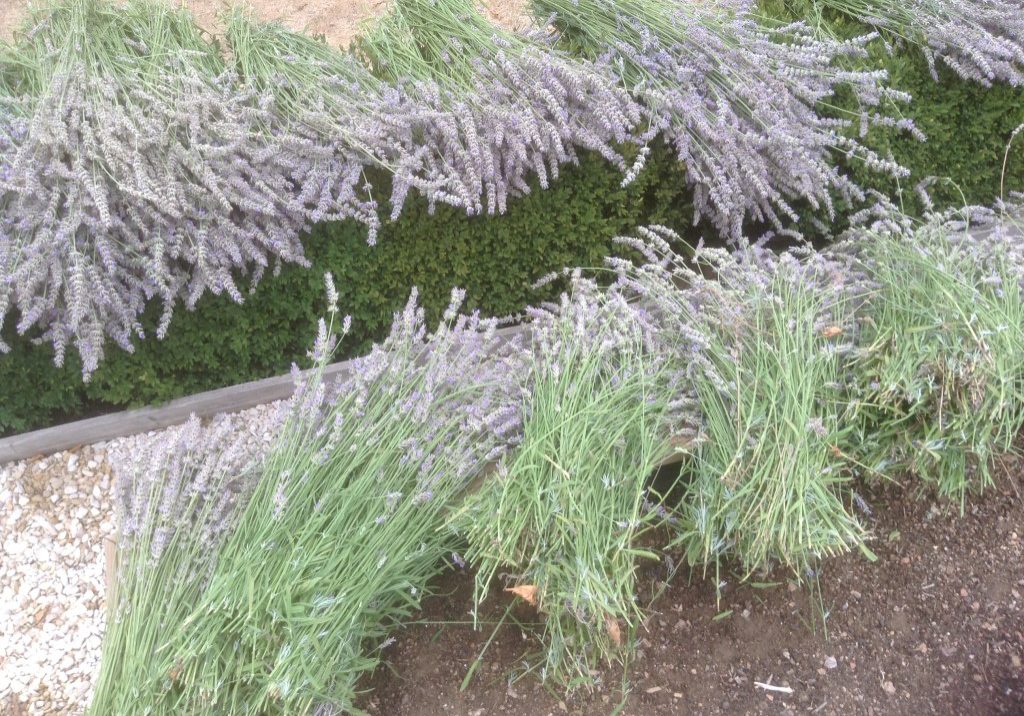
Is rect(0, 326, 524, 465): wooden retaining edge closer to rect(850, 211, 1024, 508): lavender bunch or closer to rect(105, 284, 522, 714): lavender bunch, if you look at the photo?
rect(105, 284, 522, 714): lavender bunch

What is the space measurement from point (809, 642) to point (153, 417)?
186cm

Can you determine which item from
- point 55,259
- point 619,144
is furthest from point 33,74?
point 619,144

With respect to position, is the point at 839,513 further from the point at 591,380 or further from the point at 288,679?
the point at 288,679

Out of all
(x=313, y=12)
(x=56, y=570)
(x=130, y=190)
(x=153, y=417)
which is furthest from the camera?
(x=313, y=12)

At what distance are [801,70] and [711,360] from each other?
1.10 meters

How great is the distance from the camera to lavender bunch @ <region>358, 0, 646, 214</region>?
7.28 feet

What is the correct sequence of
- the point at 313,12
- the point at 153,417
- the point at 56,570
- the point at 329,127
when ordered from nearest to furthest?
1. the point at 56,570
2. the point at 329,127
3. the point at 153,417
4. the point at 313,12

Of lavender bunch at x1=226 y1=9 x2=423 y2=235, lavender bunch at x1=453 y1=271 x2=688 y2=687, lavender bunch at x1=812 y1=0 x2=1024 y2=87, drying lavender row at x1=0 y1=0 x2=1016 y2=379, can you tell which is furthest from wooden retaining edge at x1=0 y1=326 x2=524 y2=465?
lavender bunch at x1=812 y1=0 x2=1024 y2=87

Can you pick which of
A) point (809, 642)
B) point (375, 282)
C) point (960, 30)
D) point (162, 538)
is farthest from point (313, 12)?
point (809, 642)

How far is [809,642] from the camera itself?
5.88 ft

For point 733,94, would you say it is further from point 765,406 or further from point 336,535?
point 336,535

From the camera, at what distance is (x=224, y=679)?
1518 mm

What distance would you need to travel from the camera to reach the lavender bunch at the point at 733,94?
2.34 m

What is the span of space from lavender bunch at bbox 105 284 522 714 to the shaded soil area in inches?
6.1
